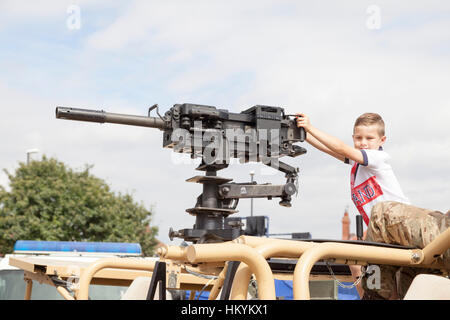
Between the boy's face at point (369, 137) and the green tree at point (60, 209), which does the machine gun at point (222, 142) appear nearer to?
the boy's face at point (369, 137)

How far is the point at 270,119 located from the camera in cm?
472

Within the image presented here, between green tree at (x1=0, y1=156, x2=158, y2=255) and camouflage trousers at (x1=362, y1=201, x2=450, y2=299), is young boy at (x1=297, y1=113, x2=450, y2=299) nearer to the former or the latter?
camouflage trousers at (x1=362, y1=201, x2=450, y2=299)

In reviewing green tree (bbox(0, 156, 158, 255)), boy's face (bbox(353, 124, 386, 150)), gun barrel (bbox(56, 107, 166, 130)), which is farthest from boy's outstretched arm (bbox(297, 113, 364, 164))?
green tree (bbox(0, 156, 158, 255))

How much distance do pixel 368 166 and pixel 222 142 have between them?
131 centimetres

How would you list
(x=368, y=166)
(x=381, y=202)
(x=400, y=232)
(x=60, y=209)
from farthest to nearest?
(x=60, y=209) → (x=368, y=166) → (x=381, y=202) → (x=400, y=232)

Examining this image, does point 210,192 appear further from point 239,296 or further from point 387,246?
point 239,296

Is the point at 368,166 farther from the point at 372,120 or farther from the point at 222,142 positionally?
the point at 222,142

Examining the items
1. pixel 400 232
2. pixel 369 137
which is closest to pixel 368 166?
pixel 369 137

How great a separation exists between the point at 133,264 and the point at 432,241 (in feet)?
6.41

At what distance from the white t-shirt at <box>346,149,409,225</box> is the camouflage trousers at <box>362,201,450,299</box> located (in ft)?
2.59

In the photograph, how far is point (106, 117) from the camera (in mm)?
4766

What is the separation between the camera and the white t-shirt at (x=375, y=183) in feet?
11.8

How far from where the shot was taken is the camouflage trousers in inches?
104
